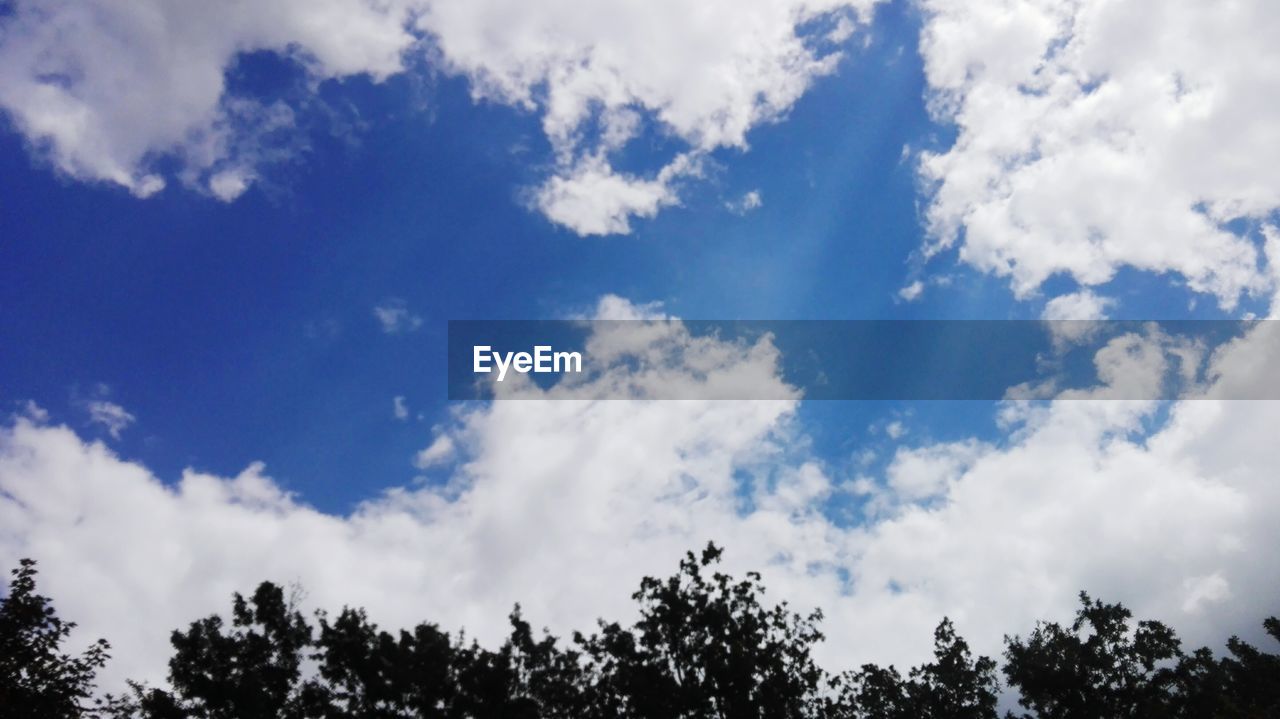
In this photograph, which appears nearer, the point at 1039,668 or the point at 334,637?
the point at 334,637

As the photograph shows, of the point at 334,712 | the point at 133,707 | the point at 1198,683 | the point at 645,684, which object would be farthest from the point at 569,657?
the point at 1198,683

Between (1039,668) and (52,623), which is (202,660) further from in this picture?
(1039,668)

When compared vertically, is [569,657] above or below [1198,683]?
above

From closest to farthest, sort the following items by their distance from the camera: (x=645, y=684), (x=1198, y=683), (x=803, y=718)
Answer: (x=645, y=684) → (x=803, y=718) → (x=1198, y=683)

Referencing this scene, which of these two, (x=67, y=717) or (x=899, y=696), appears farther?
(x=899, y=696)

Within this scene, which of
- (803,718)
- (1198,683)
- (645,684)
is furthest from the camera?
(1198,683)

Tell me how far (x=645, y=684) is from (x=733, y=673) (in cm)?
427

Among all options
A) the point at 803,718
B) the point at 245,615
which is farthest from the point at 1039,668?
the point at 245,615

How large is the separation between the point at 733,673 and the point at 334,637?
20.3m

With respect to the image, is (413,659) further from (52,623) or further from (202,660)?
(52,623)

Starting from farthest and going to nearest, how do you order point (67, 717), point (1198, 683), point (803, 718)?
point (1198, 683) → point (803, 718) → point (67, 717)

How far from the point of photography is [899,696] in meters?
38.7

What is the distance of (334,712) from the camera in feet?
104

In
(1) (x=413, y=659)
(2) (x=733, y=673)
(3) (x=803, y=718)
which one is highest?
(1) (x=413, y=659)
